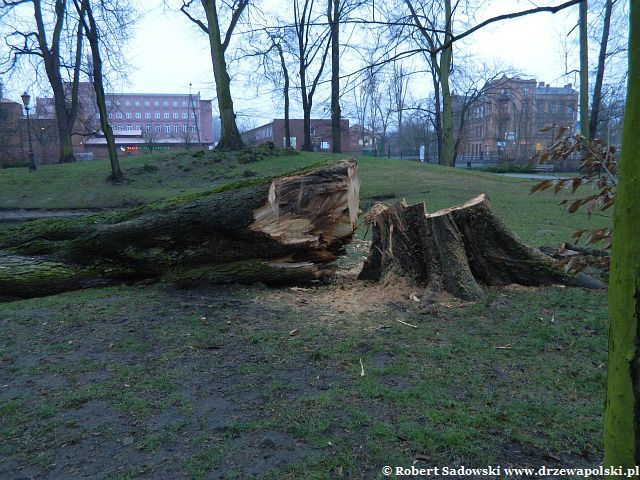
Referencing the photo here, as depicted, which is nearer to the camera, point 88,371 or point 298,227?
point 88,371

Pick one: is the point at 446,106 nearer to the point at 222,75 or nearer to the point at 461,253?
the point at 222,75

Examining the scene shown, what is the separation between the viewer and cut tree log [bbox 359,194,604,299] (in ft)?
16.8

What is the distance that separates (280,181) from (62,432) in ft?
11.3

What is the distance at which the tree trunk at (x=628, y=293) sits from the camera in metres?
1.46

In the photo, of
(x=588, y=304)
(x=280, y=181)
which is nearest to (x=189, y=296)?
(x=280, y=181)

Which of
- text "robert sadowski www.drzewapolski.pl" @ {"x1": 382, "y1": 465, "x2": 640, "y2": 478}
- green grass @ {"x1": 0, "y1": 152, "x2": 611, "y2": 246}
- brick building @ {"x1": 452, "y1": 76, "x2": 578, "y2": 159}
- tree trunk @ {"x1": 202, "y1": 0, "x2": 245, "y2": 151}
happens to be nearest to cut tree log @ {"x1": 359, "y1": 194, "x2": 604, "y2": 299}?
text "robert sadowski www.drzewapolski.pl" @ {"x1": 382, "y1": 465, "x2": 640, "y2": 478}

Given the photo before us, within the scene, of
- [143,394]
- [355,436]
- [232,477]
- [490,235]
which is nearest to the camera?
[232,477]

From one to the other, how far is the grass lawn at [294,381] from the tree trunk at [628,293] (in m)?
0.99

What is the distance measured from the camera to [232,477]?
91.7 inches

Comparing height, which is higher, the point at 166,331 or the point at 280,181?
the point at 280,181

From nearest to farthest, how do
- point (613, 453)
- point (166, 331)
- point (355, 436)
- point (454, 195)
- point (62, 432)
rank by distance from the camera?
point (613, 453)
point (355, 436)
point (62, 432)
point (166, 331)
point (454, 195)

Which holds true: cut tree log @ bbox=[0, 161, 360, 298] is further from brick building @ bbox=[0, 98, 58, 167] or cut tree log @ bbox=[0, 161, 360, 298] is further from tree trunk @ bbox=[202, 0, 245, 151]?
brick building @ bbox=[0, 98, 58, 167]

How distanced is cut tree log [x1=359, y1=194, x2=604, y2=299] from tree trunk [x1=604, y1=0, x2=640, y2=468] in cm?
349

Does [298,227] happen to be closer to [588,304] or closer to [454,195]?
[588,304]
